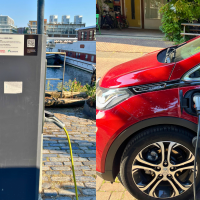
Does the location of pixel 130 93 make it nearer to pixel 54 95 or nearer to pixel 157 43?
pixel 54 95

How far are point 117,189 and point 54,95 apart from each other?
556 centimetres

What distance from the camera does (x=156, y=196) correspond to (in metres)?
2.83

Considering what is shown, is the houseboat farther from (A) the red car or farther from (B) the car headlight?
(A) the red car

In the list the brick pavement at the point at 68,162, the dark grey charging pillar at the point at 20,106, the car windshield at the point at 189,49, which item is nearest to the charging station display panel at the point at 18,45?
the dark grey charging pillar at the point at 20,106

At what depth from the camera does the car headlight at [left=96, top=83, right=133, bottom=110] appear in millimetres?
2752

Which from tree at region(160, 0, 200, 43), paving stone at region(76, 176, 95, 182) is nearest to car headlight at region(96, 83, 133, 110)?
paving stone at region(76, 176, 95, 182)

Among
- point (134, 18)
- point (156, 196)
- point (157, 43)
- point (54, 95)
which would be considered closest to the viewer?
point (156, 196)

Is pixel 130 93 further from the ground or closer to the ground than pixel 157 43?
closer to the ground

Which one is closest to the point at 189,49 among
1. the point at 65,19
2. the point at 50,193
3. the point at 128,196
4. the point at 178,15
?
the point at 128,196

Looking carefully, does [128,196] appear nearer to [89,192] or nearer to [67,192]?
[89,192]

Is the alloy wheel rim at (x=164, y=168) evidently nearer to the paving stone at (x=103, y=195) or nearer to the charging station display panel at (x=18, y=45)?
the paving stone at (x=103, y=195)

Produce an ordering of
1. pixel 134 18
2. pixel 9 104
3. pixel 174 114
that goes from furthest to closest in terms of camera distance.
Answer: pixel 134 18 < pixel 174 114 < pixel 9 104

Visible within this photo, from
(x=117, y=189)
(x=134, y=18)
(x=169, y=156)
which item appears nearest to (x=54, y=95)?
(x=117, y=189)

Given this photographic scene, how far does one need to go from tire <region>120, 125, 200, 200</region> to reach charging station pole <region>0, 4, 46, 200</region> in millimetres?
909
